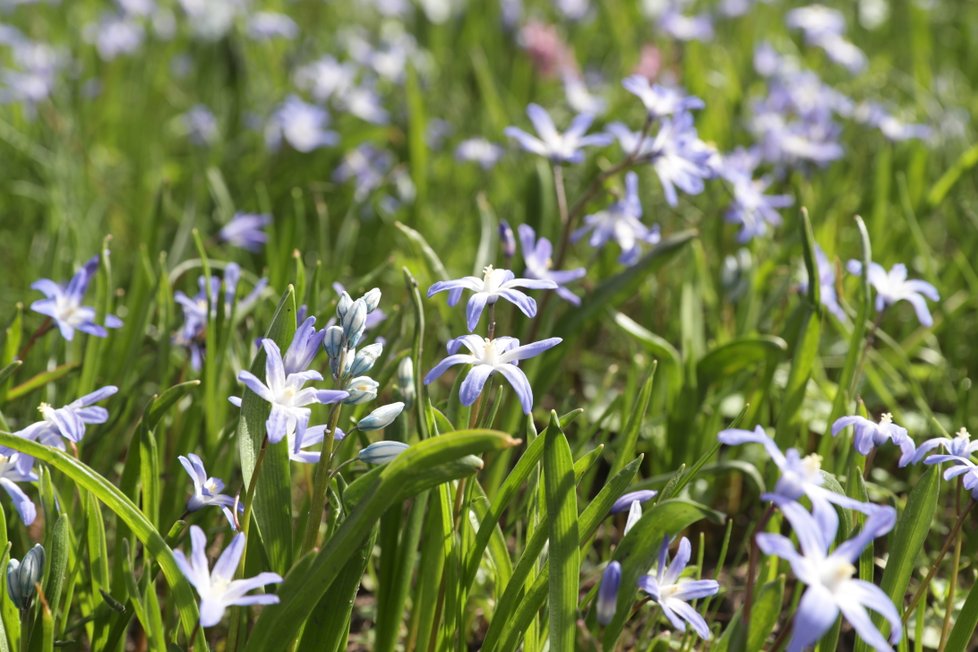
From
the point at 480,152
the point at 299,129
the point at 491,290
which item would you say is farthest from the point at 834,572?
the point at 299,129

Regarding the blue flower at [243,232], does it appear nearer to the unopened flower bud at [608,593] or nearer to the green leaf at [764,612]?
the unopened flower bud at [608,593]

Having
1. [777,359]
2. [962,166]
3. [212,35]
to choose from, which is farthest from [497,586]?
[212,35]

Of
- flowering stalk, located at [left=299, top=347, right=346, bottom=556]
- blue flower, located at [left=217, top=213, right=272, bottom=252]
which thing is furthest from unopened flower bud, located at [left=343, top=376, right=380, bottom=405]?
blue flower, located at [left=217, top=213, right=272, bottom=252]

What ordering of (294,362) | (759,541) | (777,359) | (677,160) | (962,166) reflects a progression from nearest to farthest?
(759,541) < (294,362) < (777,359) < (677,160) < (962,166)

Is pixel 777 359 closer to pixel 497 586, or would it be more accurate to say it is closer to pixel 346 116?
pixel 497 586

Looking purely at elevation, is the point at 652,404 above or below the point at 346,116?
below

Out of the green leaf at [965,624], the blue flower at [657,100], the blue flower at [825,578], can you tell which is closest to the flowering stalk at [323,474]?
the blue flower at [825,578]
